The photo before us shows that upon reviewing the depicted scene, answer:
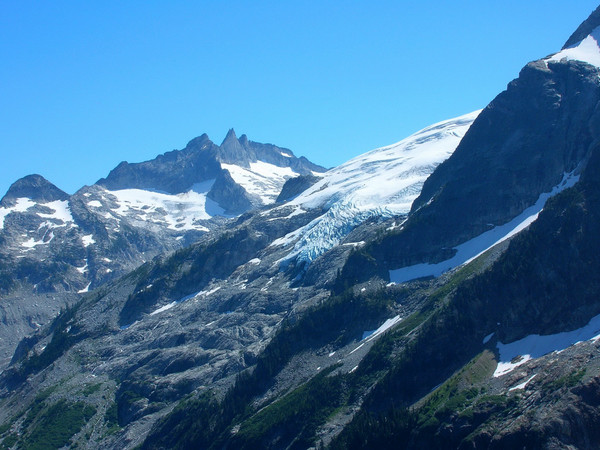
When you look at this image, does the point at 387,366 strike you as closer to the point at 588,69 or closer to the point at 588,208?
the point at 588,208

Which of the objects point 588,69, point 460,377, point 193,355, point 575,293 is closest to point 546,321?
point 575,293

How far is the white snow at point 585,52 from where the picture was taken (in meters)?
158

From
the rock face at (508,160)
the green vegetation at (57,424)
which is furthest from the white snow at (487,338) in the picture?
the green vegetation at (57,424)

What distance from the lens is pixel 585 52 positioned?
164 m

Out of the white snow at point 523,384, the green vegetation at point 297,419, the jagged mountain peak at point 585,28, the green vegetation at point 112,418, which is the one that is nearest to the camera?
the white snow at point 523,384

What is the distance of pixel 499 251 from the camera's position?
4737 inches

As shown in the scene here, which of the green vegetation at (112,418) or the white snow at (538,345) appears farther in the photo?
the green vegetation at (112,418)

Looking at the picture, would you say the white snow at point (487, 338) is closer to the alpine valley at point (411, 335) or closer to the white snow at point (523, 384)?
the alpine valley at point (411, 335)

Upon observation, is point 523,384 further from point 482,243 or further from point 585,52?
point 585,52

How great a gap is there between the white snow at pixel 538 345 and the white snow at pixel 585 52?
8842 centimetres

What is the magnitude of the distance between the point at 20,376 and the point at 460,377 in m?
155

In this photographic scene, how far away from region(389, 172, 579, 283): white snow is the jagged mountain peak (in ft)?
220

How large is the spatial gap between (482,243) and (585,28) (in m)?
84.9

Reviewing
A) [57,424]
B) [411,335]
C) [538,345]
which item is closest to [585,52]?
[411,335]
